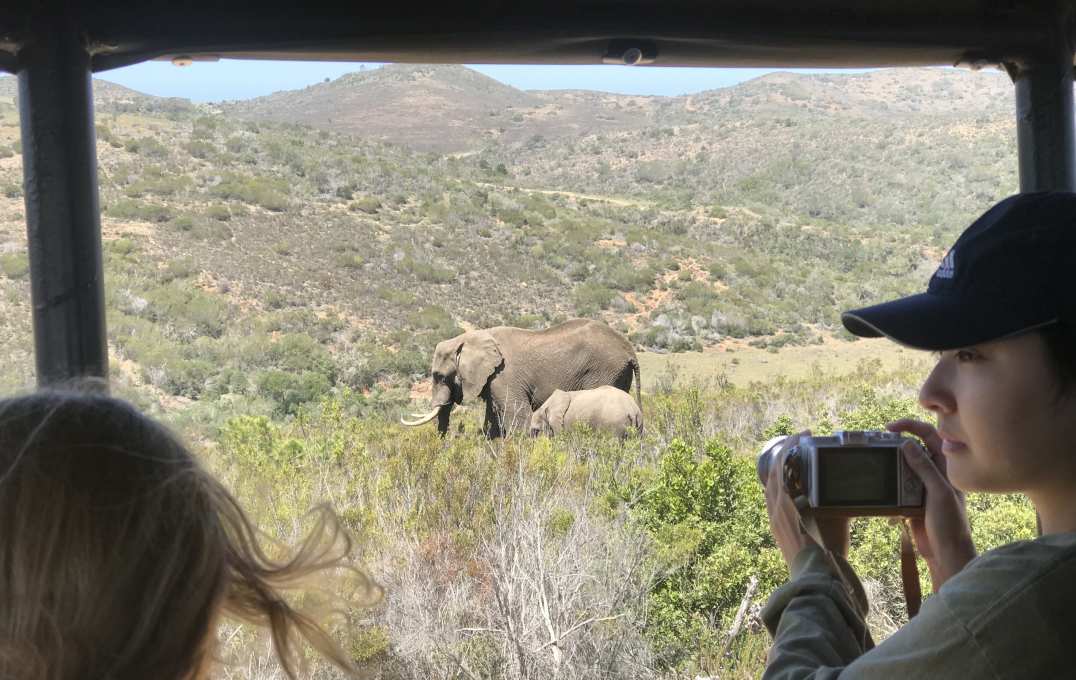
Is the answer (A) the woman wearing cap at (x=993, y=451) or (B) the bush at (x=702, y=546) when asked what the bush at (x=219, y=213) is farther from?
(A) the woman wearing cap at (x=993, y=451)

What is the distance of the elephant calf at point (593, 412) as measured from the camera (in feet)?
25.0

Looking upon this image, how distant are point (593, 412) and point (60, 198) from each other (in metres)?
6.31

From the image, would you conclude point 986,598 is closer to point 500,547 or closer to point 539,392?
point 500,547

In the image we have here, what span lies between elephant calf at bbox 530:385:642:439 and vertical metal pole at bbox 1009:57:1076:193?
536cm

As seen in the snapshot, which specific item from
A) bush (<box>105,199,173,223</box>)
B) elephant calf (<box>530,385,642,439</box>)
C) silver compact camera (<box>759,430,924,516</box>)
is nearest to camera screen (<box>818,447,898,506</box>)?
silver compact camera (<box>759,430,924,516</box>)

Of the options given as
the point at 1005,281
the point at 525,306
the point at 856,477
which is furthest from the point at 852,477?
the point at 525,306

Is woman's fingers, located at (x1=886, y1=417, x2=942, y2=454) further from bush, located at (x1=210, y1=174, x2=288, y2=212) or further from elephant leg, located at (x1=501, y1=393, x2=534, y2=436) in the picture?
bush, located at (x1=210, y1=174, x2=288, y2=212)

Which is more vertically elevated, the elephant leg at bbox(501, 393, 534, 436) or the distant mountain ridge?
the distant mountain ridge

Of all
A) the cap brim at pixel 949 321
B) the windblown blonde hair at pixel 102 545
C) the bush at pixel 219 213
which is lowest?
the bush at pixel 219 213

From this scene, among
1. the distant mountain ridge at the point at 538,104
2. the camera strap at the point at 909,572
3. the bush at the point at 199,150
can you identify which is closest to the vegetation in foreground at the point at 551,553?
the camera strap at the point at 909,572

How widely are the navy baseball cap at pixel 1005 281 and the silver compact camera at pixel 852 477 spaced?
0.26m

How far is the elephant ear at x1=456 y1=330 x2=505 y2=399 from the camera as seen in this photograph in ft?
29.8

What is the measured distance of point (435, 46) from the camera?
1841 millimetres

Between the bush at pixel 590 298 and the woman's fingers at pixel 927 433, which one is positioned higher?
the woman's fingers at pixel 927 433
